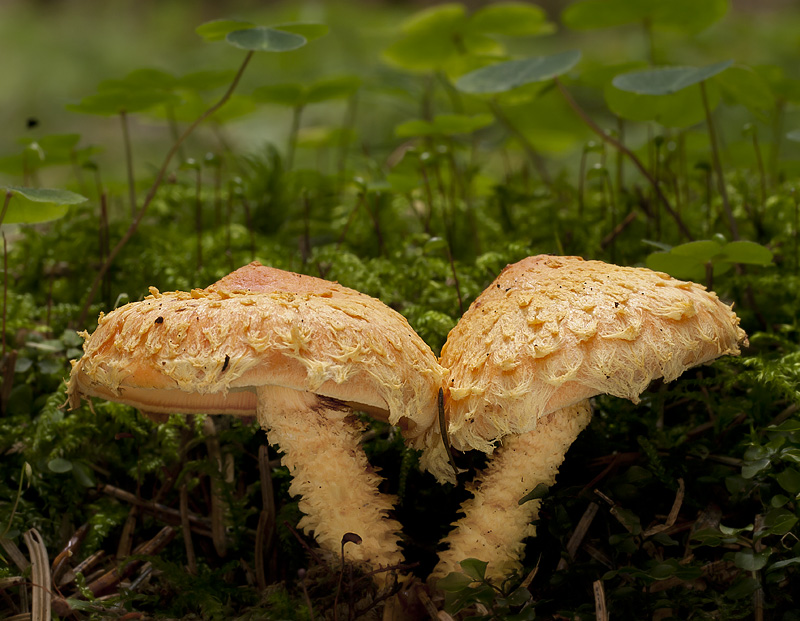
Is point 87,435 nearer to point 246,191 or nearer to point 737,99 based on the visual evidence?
point 246,191

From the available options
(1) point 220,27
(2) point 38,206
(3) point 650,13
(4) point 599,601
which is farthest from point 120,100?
(4) point 599,601

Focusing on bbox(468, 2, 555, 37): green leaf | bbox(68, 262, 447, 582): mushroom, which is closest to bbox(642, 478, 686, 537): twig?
bbox(68, 262, 447, 582): mushroom

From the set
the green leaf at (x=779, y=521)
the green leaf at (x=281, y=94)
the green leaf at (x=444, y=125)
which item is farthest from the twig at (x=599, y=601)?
the green leaf at (x=281, y=94)

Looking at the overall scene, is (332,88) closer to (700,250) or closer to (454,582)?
(700,250)

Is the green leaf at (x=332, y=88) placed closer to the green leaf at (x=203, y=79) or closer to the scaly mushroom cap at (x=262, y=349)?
the green leaf at (x=203, y=79)

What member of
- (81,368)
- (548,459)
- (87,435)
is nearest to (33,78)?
(87,435)
